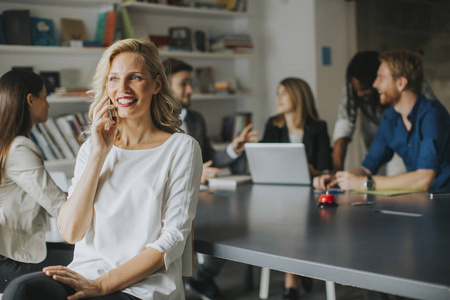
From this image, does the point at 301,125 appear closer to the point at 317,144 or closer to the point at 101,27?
the point at 317,144

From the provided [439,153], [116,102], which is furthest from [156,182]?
[439,153]

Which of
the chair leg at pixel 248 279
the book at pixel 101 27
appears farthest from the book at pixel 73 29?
the chair leg at pixel 248 279

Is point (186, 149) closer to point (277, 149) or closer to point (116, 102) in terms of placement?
point (116, 102)

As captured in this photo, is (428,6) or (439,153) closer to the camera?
(439,153)

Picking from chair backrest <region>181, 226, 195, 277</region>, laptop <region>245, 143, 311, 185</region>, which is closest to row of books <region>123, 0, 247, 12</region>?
laptop <region>245, 143, 311, 185</region>

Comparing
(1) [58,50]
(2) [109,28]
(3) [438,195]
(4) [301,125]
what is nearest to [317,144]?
(4) [301,125]

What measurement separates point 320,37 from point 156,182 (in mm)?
3530

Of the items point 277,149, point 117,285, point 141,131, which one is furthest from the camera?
point 277,149

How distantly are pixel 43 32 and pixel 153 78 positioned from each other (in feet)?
8.05

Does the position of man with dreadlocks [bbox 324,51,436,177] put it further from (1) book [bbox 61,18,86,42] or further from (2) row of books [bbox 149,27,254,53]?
(1) book [bbox 61,18,86,42]

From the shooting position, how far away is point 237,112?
17.1ft

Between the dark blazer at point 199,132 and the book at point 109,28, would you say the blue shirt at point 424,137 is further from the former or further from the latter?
the book at point 109,28

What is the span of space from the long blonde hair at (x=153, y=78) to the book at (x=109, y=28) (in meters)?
2.37

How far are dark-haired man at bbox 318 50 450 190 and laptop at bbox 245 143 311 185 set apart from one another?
22cm
